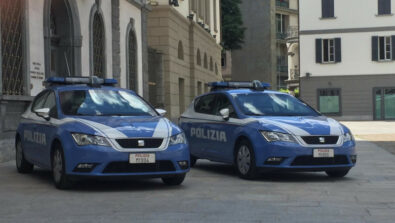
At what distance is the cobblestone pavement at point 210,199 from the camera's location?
7.21 metres

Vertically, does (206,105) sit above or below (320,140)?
above

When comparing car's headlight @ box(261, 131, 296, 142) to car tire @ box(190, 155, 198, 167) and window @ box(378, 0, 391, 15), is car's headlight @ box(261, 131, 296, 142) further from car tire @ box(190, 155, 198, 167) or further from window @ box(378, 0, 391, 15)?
window @ box(378, 0, 391, 15)

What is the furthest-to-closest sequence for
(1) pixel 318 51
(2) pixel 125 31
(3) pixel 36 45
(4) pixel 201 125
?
1. (1) pixel 318 51
2. (2) pixel 125 31
3. (3) pixel 36 45
4. (4) pixel 201 125

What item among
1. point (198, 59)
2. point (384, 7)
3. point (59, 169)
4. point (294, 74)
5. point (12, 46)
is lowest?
point (59, 169)

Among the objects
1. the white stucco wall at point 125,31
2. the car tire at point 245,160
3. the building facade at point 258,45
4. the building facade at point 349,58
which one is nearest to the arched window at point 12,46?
the car tire at point 245,160

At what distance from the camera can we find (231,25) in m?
53.5

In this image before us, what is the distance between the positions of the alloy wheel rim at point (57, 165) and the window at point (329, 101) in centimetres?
3992

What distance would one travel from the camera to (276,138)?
1036cm

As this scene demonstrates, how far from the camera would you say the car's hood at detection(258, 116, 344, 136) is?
34.0ft

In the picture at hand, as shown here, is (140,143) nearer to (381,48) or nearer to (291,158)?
(291,158)

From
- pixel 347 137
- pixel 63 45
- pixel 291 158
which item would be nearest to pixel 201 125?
pixel 291 158

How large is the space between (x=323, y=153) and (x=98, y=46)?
11.9m

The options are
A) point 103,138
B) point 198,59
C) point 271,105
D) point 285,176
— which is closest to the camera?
point 103,138

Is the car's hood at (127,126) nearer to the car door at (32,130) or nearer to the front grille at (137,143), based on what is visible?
the front grille at (137,143)
